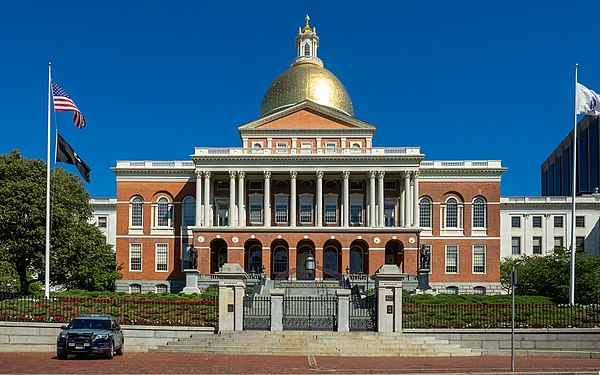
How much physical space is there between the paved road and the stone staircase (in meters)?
0.68

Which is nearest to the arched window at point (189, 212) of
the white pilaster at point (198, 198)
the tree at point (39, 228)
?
the white pilaster at point (198, 198)

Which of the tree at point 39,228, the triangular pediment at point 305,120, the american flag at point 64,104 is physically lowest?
the tree at point 39,228

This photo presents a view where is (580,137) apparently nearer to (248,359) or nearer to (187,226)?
(187,226)

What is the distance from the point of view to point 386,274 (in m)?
28.2

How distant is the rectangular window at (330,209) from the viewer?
67375 millimetres

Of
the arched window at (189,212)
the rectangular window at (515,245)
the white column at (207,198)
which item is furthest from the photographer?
the rectangular window at (515,245)

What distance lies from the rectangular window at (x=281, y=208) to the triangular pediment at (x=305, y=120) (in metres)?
6.92

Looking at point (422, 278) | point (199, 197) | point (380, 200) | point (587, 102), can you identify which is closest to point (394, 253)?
point (380, 200)

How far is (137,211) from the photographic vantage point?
68938 millimetres

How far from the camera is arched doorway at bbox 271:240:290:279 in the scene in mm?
66375

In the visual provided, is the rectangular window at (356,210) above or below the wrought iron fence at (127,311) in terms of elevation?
above

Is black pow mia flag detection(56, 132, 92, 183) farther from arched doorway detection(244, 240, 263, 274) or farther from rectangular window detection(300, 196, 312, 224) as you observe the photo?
rectangular window detection(300, 196, 312, 224)

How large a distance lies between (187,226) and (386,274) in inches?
1677

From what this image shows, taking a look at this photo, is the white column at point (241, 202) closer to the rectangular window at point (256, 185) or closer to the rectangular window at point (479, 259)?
the rectangular window at point (256, 185)
